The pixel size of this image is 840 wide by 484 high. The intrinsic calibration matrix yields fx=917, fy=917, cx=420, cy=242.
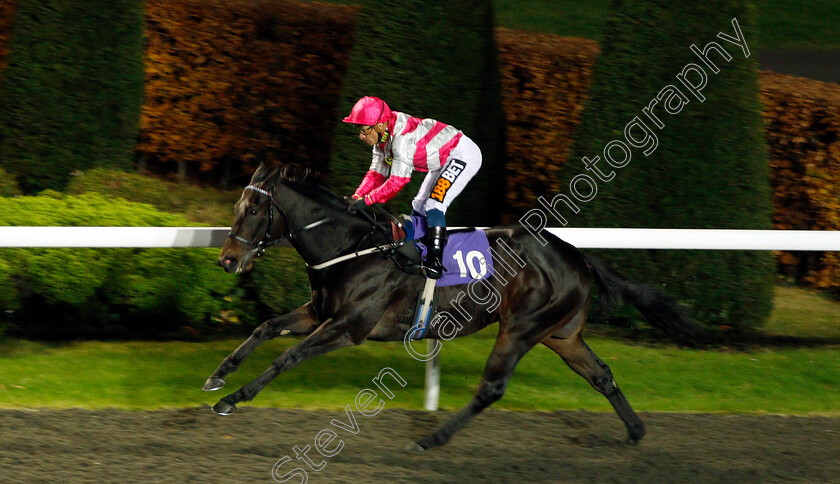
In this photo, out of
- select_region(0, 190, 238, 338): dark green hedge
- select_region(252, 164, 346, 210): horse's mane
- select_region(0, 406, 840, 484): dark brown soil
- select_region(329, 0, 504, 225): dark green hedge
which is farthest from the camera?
select_region(329, 0, 504, 225): dark green hedge

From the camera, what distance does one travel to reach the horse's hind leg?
4730mm

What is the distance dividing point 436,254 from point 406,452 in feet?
3.35

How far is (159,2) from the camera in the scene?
28.3 ft

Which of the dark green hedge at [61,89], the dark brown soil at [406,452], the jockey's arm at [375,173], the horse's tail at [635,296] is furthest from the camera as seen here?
the dark green hedge at [61,89]

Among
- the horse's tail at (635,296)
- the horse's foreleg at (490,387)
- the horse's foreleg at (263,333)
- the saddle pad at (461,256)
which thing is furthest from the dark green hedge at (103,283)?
the horse's tail at (635,296)

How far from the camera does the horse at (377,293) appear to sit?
14.9 ft

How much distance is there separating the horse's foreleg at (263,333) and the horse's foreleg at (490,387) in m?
0.88

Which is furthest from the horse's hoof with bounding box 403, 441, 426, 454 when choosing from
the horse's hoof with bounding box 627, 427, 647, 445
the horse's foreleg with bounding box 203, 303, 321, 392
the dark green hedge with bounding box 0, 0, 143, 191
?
the dark green hedge with bounding box 0, 0, 143, 191

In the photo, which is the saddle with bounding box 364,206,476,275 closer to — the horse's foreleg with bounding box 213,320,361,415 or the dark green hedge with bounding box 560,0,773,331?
the horse's foreleg with bounding box 213,320,361,415

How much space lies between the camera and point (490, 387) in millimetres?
4684

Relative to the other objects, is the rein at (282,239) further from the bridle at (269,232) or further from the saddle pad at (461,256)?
the saddle pad at (461,256)

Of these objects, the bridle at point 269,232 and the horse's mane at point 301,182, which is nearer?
the bridle at point 269,232

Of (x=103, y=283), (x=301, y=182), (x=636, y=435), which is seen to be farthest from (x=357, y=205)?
(x=103, y=283)

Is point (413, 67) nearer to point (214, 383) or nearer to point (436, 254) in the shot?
point (436, 254)
